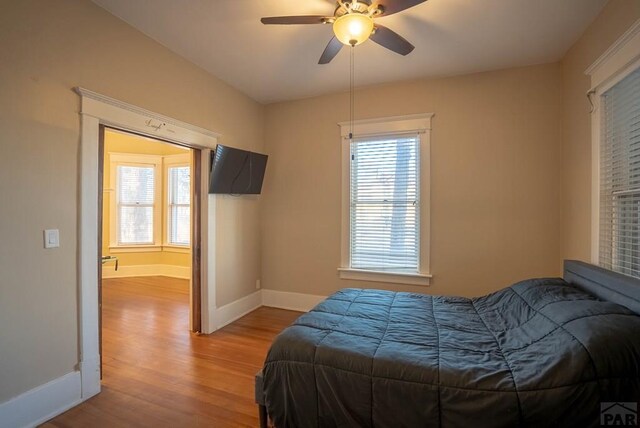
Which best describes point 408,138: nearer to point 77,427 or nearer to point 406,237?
point 406,237

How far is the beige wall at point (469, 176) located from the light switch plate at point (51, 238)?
98.5 inches

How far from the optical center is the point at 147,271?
592 centimetres

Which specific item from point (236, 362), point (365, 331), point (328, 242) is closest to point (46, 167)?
point (236, 362)

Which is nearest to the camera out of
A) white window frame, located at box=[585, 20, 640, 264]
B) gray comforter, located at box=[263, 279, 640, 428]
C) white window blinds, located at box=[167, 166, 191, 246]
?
gray comforter, located at box=[263, 279, 640, 428]

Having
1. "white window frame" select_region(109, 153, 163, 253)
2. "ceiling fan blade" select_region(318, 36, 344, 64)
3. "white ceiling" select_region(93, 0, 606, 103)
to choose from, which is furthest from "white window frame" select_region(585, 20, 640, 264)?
"white window frame" select_region(109, 153, 163, 253)

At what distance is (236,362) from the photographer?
8.75 feet

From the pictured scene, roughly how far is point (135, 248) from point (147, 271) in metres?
0.51

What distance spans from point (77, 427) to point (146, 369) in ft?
2.19

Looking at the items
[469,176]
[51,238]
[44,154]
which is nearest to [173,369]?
[51,238]

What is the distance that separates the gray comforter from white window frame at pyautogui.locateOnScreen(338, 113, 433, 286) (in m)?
1.40

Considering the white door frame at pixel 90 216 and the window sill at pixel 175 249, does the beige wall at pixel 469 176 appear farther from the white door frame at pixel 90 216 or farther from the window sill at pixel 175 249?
the window sill at pixel 175 249

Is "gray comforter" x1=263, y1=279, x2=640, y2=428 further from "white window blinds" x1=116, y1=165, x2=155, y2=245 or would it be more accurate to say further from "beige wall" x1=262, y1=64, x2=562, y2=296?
"white window blinds" x1=116, y1=165, x2=155, y2=245

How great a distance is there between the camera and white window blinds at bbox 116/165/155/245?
5867 mm

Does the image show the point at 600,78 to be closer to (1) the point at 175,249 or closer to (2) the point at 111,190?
(1) the point at 175,249
